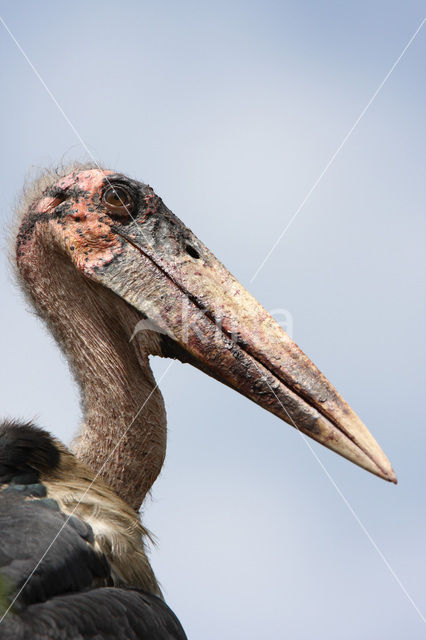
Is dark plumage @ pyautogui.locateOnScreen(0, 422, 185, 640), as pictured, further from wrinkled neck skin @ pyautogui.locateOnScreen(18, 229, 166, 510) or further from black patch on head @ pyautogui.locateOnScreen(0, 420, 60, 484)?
wrinkled neck skin @ pyautogui.locateOnScreen(18, 229, 166, 510)

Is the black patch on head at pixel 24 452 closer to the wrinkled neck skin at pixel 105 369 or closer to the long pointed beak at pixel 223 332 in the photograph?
the wrinkled neck skin at pixel 105 369

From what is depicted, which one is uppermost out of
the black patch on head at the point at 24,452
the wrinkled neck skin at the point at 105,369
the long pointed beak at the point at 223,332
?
the long pointed beak at the point at 223,332

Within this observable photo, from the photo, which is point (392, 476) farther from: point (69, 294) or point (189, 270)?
point (69, 294)

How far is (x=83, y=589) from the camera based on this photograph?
294cm

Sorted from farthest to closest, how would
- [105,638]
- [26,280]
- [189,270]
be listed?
[26,280] < [189,270] < [105,638]

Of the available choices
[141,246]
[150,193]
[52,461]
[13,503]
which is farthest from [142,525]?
[150,193]

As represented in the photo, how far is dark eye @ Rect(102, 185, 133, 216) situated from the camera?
427 cm

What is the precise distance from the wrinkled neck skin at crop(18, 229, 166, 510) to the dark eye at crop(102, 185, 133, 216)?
1.11 feet

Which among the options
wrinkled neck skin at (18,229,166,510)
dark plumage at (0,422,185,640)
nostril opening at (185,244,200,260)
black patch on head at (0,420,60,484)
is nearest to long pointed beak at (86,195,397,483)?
nostril opening at (185,244,200,260)

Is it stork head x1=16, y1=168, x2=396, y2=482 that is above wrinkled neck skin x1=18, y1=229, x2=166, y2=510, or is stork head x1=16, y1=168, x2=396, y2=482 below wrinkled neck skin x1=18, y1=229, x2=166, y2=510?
above

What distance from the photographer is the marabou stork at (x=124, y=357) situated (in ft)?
10.6

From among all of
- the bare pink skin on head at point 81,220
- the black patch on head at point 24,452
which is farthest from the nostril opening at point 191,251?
the black patch on head at point 24,452

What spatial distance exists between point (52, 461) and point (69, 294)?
43.5 inches

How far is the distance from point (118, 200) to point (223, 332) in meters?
0.84
